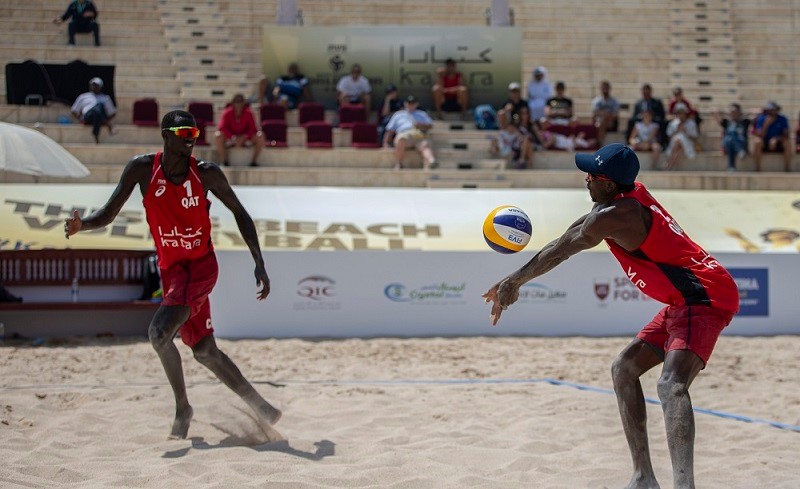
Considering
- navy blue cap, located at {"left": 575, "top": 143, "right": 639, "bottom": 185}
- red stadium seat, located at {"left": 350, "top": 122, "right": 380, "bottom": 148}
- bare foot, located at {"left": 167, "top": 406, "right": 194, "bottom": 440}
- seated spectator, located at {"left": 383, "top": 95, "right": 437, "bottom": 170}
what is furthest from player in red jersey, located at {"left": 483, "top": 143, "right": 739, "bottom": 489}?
red stadium seat, located at {"left": 350, "top": 122, "right": 380, "bottom": 148}

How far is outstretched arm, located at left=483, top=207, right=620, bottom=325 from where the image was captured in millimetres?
4078

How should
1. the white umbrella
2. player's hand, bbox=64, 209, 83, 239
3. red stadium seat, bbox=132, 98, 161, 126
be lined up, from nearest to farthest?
player's hand, bbox=64, 209, 83, 239, the white umbrella, red stadium seat, bbox=132, 98, 161, 126

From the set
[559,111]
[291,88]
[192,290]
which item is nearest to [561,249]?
[192,290]

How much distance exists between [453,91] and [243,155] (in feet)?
12.6

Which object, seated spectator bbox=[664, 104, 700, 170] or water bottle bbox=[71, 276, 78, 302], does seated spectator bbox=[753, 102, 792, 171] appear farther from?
water bottle bbox=[71, 276, 78, 302]

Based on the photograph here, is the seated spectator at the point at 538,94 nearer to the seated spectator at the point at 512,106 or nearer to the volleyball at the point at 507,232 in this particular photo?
the seated spectator at the point at 512,106

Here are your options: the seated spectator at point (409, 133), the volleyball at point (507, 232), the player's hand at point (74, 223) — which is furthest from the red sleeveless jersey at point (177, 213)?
the seated spectator at point (409, 133)

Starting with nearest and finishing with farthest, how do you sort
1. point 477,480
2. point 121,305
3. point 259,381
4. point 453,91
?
point 477,480, point 259,381, point 121,305, point 453,91

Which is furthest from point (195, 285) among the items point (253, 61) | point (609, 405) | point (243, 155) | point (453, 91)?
point (253, 61)

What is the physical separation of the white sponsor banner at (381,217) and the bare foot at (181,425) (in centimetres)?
465

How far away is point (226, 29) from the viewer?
19984 millimetres

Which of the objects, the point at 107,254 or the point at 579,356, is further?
the point at 107,254

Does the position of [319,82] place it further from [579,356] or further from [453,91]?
[579,356]

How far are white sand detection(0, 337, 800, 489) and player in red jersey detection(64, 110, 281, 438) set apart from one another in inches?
18.5
